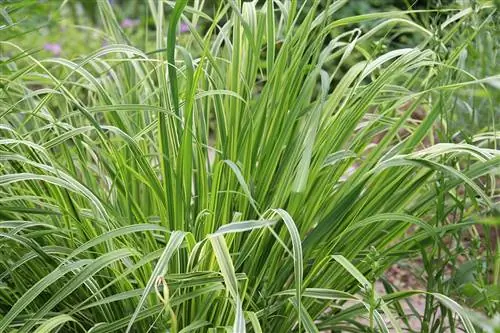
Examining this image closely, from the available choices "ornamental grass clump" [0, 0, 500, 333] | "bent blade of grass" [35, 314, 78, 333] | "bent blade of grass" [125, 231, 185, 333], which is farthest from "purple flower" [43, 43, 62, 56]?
"bent blade of grass" [125, 231, 185, 333]

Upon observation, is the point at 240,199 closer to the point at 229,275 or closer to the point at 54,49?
the point at 229,275

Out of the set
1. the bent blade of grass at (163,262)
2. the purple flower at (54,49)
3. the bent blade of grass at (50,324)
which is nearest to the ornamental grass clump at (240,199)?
the bent blade of grass at (50,324)

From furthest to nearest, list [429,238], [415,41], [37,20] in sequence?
[37,20] → [415,41] → [429,238]

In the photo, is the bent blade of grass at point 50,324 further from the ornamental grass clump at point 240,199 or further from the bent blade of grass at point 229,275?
the bent blade of grass at point 229,275

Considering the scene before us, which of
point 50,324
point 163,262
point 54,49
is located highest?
point 163,262

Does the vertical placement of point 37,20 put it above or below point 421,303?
above

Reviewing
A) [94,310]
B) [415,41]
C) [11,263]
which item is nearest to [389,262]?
[94,310]

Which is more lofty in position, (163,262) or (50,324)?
(163,262)

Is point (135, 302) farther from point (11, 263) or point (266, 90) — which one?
point (266, 90)

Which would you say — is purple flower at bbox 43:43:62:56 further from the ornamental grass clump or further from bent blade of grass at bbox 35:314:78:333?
bent blade of grass at bbox 35:314:78:333

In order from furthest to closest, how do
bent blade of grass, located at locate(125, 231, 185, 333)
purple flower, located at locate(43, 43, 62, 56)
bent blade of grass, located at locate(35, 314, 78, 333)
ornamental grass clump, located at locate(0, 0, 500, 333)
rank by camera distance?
purple flower, located at locate(43, 43, 62, 56) < ornamental grass clump, located at locate(0, 0, 500, 333) < bent blade of grass, located at locate(35, 314, 78, 333) < bent blade of grass, located at locate(125, 231, 185, 333)

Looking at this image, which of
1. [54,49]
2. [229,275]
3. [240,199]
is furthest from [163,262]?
[54,49]
